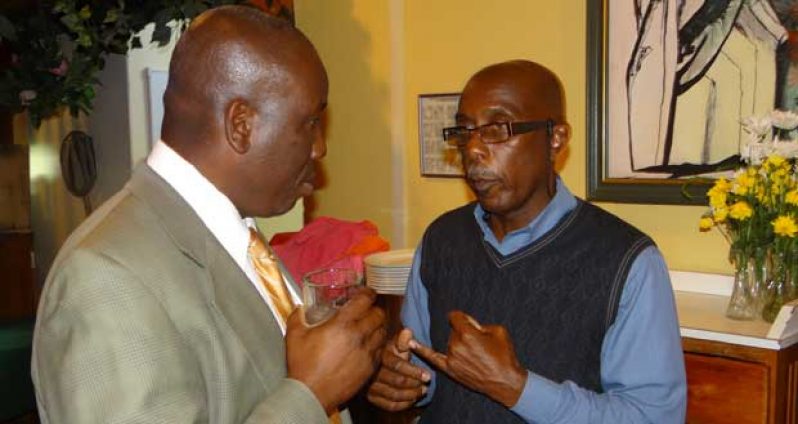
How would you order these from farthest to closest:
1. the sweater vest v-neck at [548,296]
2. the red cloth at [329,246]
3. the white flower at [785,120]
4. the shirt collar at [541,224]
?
the red cloth at [329,246] < the white flower at [785,120] < the shirt collar at [541,224] < the sweater vest v-neck at [548,296]

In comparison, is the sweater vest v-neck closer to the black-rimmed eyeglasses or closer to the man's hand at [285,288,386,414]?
the black-rimmed eyeglasses

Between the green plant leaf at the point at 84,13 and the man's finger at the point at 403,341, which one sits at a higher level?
the green plant leaf at the point at 84,13

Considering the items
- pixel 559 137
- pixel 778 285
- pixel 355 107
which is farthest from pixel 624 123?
pixel 355 107

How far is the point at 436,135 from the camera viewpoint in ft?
10.5

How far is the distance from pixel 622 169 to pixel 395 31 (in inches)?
48.7

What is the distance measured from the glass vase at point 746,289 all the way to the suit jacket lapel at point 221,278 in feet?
5.13

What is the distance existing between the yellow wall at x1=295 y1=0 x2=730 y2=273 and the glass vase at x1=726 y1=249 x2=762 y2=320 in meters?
0.34

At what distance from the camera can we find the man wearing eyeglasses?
1.42 metres

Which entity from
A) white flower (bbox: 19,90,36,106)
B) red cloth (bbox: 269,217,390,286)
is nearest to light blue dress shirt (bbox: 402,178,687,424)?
red cloth (bbox: 269,217,390,286)

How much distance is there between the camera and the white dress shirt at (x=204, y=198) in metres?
1.10

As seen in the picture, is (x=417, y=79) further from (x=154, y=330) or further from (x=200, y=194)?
(x=154, y=330)

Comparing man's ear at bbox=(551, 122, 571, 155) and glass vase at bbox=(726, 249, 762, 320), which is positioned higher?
man's ear at bbox=(551, 122, 571, 155)

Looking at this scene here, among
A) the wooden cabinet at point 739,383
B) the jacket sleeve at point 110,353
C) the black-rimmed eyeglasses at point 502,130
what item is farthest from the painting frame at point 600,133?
the jacket sleeve at point 110,353

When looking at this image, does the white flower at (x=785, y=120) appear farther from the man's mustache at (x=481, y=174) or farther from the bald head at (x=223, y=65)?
the bald head at (x=223, y=65)
